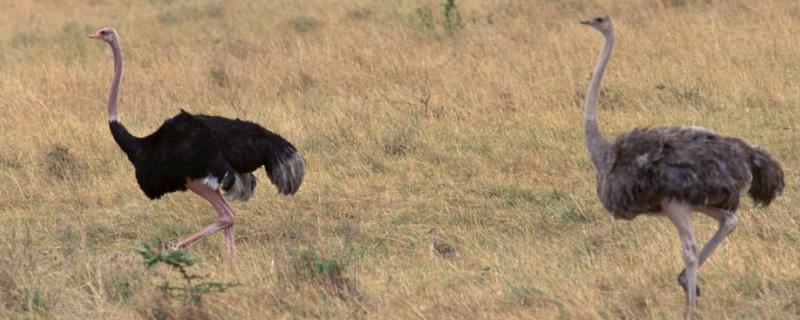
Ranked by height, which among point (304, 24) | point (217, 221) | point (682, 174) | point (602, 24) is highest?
point (602, 24)

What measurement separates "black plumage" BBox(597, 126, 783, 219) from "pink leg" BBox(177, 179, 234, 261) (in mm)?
2233

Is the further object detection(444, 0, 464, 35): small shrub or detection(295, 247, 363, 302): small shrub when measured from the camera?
detection(444, 0, 464, 35): small shrub

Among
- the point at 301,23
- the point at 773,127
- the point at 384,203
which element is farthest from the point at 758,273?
the point at 301,23

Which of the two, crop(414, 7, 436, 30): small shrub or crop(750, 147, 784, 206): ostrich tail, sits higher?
crop(750, 147, 784, 206): ostrich tail

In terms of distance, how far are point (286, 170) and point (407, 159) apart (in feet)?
5.43

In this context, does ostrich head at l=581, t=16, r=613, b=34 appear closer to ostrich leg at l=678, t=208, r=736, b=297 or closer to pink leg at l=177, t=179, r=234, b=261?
ostrich leg at l=678, t=208, r=736, b=297

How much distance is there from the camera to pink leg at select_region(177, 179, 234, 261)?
21.5 feet

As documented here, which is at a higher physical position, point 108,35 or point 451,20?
point 108,35

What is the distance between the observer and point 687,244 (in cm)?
494

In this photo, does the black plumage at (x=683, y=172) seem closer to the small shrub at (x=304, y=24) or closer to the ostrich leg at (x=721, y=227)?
the ostrich leg at (x=721, y=227)

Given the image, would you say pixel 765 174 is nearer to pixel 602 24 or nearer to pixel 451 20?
pixel 602 24

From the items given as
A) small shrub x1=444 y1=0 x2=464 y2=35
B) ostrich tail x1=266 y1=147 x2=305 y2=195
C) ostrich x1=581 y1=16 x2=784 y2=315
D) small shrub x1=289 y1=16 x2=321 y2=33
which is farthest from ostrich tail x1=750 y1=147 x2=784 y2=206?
small shrub x1=289 y1=16 x2=321 y2=33

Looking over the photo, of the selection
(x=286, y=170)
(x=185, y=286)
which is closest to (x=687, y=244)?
(x=185, y=286)

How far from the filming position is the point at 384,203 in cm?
743
